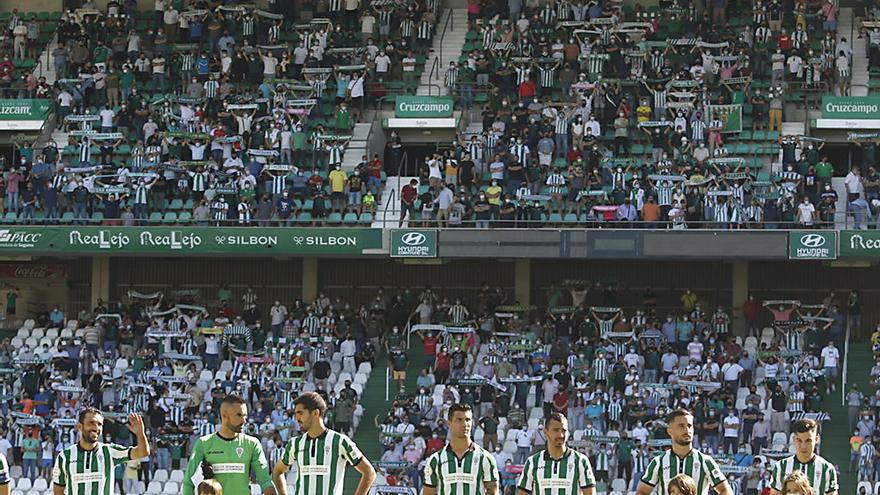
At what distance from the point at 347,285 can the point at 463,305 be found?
166 inches

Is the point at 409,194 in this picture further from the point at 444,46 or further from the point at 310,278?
the point at 444,46

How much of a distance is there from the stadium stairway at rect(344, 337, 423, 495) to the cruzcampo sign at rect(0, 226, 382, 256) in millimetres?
2630

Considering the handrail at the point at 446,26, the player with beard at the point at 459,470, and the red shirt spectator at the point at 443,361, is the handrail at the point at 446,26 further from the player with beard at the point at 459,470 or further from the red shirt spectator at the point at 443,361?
the player with beard at the point at 459,470

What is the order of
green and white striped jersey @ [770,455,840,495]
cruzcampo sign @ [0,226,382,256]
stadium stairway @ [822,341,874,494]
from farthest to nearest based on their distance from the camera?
cruzcampo sign @ [0,226,382,256], stadium stairway @ [822,341,874,494], green and white striped jersey @ [770,455,840,495]

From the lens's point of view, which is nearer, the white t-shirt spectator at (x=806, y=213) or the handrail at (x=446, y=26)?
the white t-shirt spectator at (x=806, y=213)

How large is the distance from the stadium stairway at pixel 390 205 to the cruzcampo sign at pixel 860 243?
9277mm

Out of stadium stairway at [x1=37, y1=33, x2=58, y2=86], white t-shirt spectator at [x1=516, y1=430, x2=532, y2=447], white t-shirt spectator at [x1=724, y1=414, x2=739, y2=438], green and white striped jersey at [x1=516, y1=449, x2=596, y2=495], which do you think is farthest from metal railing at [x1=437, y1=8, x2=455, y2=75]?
green and white striped jersey at [x1=516, y1=449, x2=596, y2=495]

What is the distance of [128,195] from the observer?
35.0 meters

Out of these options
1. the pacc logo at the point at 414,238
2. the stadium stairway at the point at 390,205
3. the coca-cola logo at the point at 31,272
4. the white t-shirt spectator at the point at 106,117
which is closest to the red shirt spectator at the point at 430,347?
the pacc logo at the point at 414,238

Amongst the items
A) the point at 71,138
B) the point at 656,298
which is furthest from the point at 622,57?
the point at 71,138

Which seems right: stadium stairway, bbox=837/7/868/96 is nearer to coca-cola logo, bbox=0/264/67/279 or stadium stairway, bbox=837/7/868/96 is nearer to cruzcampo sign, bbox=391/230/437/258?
cruzcampo sign, bbox=391/230/437/258

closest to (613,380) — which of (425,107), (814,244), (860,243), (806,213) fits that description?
(814,244)

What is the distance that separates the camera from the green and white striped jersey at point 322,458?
1259 centimetres

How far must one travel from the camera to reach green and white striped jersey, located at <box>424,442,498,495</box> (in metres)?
12.9
